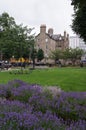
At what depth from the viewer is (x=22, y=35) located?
252ft

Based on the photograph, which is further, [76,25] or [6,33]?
[6,33]

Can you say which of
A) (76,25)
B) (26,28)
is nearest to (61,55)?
(26,28)

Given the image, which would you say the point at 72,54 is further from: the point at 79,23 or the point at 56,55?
the point at 79,23

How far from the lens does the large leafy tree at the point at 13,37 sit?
7294cm

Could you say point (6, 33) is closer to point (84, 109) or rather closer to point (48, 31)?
point (84, 109)

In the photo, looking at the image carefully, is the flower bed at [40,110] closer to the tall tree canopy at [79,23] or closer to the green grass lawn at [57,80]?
the green grass lawn at [57,80]

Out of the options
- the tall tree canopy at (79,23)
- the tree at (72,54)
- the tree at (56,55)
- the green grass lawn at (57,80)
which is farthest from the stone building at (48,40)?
the tall tree canopy at (79,23)

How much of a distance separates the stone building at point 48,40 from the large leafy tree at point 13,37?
224 ft

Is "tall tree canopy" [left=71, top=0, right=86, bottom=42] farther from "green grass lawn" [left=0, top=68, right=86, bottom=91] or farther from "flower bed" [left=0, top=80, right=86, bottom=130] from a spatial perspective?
"flower bed" [left=0, top=80, right=86, bottom=130]

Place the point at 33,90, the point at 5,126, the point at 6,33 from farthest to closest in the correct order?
the point at 6,33 → the point at 33,90 → the point at 5,126

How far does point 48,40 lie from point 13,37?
79.9 m

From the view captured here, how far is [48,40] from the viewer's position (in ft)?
500

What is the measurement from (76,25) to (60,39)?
12765 cm

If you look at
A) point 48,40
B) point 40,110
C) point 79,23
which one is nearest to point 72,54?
point 48,40
